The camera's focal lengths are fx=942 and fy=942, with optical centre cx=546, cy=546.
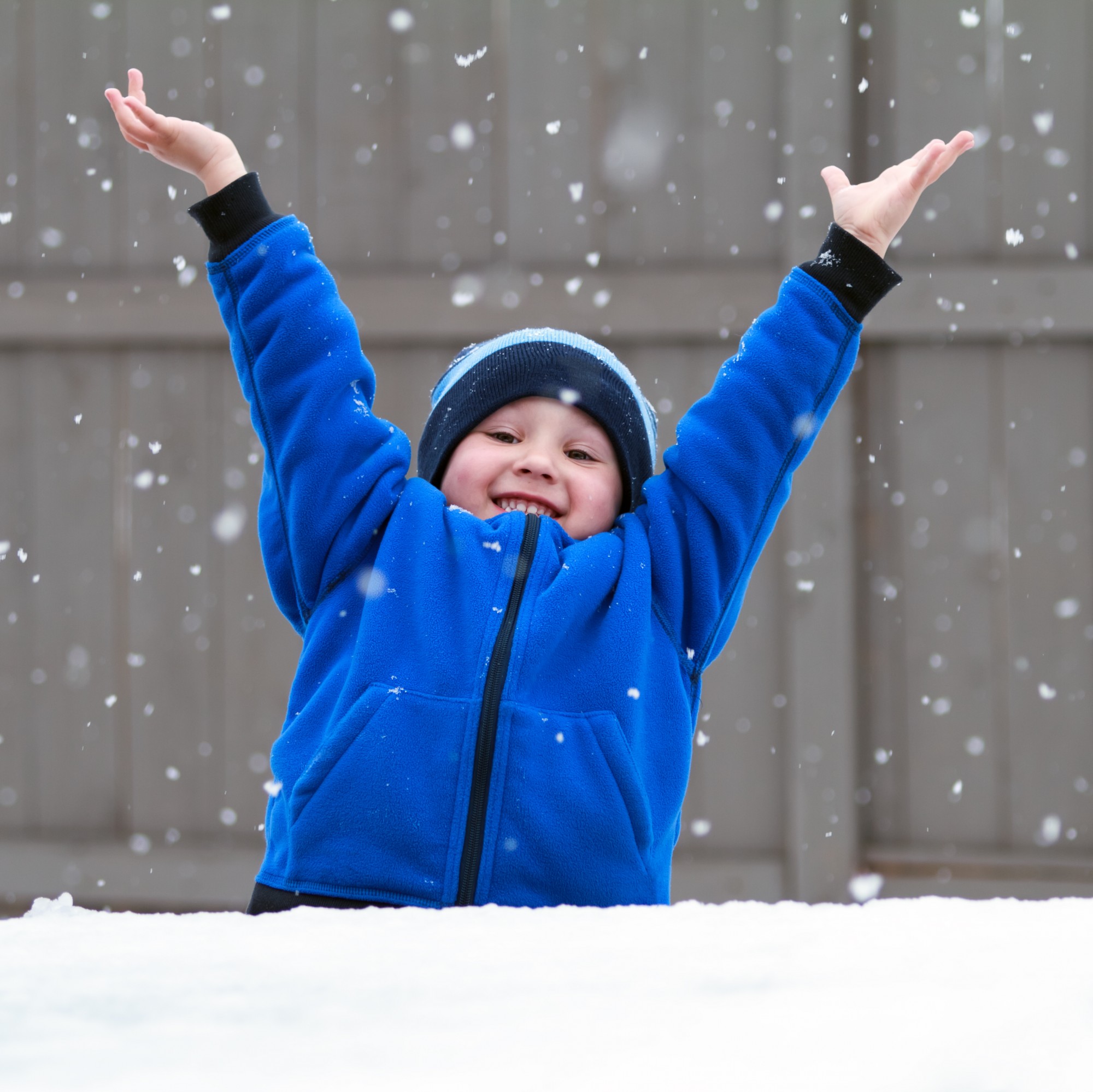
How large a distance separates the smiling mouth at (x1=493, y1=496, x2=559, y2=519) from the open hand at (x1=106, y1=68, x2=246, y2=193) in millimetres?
426

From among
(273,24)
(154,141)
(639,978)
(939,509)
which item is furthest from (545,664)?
(273,24)

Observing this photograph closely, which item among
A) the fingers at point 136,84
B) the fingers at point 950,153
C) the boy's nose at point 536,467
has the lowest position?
the boy's nose at point 536,467

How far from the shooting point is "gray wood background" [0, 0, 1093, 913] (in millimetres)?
2094

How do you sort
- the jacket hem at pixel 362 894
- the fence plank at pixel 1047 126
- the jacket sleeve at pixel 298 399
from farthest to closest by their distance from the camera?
the fence plank at pixel 1047 126
the jacket sleeve at pixel 298 399
the jacket hem at pixel 362 894

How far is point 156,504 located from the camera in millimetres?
2246

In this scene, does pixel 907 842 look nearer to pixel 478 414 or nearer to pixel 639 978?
pixel 478 414

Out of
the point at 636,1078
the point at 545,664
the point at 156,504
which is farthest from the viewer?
the point at 156,504

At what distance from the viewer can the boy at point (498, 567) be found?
806 millimetres

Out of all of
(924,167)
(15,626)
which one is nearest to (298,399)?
(924,167)

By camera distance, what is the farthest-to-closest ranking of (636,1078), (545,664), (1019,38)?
1. (1019,38)
2. (545,664)
3. (636,1078)

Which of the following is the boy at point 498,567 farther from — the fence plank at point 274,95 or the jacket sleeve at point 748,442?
the fence plank at point 274,95

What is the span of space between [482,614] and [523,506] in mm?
165

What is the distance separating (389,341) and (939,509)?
1.31 meters

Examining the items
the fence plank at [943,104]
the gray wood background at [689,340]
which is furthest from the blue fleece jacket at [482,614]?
the fence plank at [943,104]
